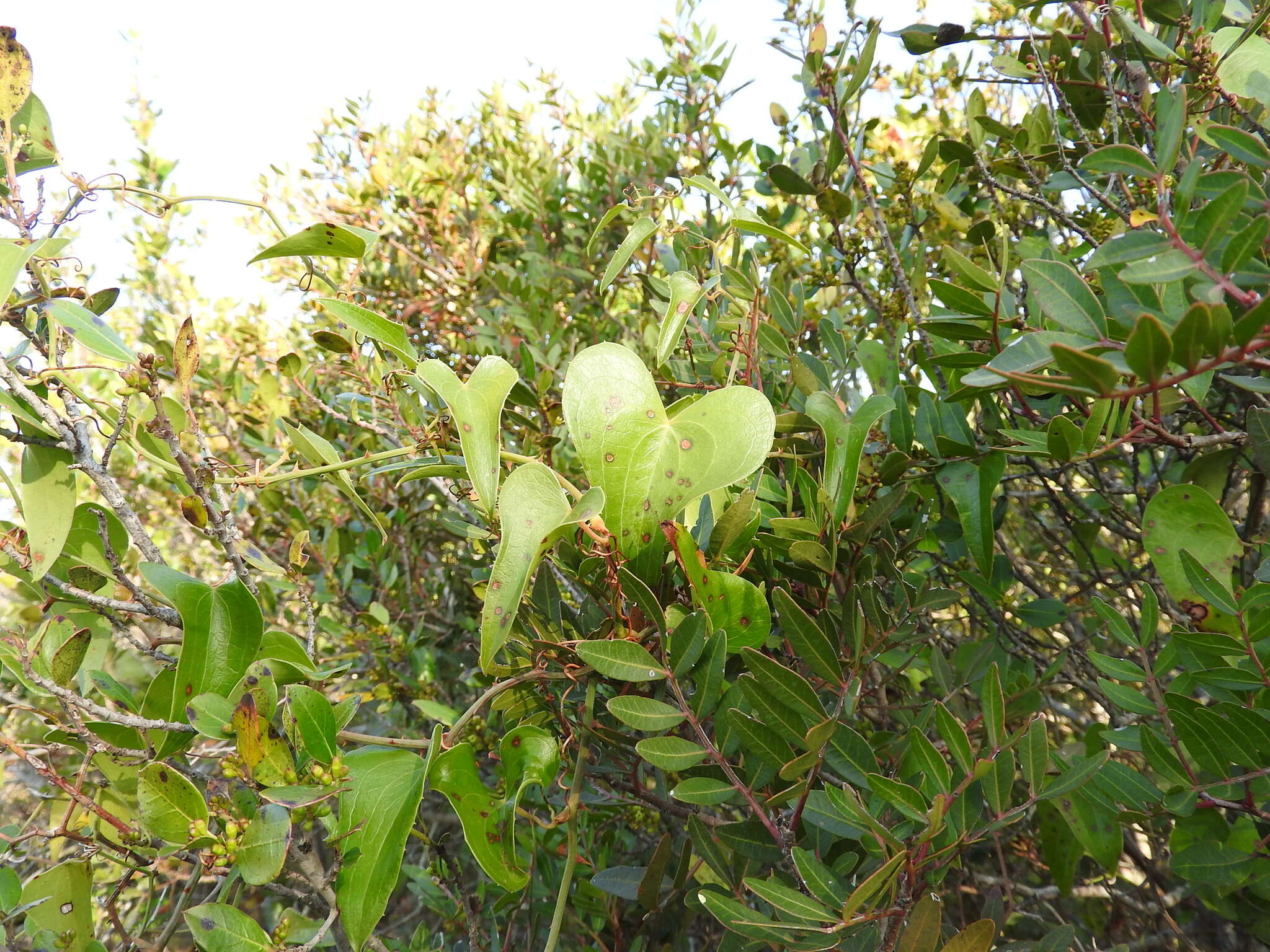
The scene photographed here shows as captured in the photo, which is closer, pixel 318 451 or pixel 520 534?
pixel 520 534

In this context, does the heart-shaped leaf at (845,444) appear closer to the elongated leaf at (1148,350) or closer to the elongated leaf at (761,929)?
the elongated leaf at (1148,350)

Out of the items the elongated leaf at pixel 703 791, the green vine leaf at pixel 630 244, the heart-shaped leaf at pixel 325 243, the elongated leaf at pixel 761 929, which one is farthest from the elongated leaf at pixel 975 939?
the heart-shaped leaf at pixel 325 243

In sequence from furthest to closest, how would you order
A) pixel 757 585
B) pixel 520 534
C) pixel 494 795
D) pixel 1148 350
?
pixel 757 585 → pixel 494 795 → pixel 520 534 → pixel 1148 350

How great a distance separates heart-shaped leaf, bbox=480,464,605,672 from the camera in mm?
608

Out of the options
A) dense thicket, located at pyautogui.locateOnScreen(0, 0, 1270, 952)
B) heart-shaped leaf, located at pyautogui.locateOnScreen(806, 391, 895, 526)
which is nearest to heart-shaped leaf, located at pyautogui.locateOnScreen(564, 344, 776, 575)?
dense thicket, located at pyautogui.locateOnScreen(0, 0, 1270, 952)

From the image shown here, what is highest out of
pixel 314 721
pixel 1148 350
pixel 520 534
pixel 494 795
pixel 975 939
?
pixel 1148 350

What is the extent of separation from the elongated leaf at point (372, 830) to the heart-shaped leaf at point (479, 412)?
25 cm

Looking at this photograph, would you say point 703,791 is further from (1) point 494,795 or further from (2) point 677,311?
(2) point 677,311

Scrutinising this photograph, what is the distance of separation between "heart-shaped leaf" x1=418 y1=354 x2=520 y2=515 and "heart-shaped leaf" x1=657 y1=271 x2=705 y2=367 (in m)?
0.15

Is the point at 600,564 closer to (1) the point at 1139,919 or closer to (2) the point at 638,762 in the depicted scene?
(2) the point at 638,762

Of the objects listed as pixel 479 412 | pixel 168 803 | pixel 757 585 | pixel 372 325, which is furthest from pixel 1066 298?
pixel 168 803

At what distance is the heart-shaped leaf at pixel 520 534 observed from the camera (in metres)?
0.61

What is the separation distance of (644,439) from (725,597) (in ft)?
0.52

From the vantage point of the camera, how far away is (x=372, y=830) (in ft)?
2.20
